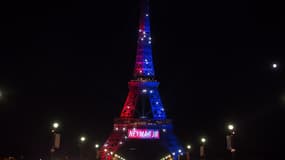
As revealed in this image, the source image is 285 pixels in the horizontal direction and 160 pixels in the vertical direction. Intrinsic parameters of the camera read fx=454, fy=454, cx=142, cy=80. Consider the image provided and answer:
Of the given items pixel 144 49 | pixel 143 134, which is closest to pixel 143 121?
pixel 143 134

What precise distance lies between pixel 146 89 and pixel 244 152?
175 ft

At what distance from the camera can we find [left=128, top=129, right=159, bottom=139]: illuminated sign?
85750mm

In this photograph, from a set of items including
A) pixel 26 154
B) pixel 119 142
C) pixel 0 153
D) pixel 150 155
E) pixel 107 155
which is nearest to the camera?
pixel 0 153

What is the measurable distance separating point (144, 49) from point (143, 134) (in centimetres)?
1795

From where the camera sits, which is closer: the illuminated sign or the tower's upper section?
the illuminated sign

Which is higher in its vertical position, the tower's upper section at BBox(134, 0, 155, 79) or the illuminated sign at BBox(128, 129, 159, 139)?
the tower's upper section at BBox(134, 0, 155, 79)

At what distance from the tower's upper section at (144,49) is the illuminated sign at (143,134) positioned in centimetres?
1090

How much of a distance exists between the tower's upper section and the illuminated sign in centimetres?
1090

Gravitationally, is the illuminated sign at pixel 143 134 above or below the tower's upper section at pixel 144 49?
below

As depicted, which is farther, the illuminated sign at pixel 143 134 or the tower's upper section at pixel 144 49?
the tower's upper section at pixel 144 49

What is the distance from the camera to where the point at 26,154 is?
42719mm

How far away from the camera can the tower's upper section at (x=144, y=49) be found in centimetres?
9025

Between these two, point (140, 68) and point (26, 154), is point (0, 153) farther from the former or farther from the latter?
point (140, 68)

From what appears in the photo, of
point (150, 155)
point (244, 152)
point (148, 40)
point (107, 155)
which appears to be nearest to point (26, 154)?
point (244, 152)
